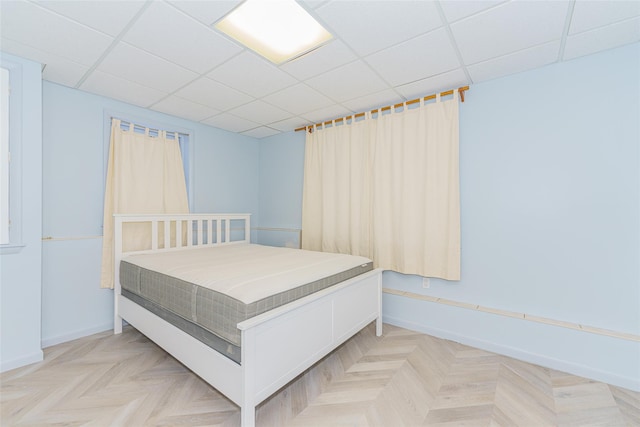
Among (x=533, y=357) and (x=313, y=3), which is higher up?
(x=313, y=3)

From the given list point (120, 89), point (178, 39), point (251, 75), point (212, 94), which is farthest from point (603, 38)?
point (120, 89)

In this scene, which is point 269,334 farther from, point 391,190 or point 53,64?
point 53,64

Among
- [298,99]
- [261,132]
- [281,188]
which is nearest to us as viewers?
[298,99]

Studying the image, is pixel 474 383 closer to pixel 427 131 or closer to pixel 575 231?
pixel 575 231

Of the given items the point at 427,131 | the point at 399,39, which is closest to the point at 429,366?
the point at 427,131

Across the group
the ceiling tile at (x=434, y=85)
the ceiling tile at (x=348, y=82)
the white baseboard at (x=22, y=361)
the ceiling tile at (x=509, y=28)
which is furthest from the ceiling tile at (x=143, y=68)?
the white baseboard at (x=22, y=361)

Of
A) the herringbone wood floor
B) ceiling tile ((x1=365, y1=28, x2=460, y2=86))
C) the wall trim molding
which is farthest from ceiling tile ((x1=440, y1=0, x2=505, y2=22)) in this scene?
the herringbone wood floor

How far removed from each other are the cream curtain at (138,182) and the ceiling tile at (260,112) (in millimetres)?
918

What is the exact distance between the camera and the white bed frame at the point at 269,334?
57.1 inches

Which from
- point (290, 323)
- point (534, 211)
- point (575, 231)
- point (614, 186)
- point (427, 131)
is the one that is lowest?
point (290, 323)

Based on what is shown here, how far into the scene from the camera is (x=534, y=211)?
224 cm

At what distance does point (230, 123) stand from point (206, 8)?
6.94ft

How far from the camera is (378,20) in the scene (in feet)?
5.43

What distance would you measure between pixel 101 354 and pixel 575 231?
393cm
